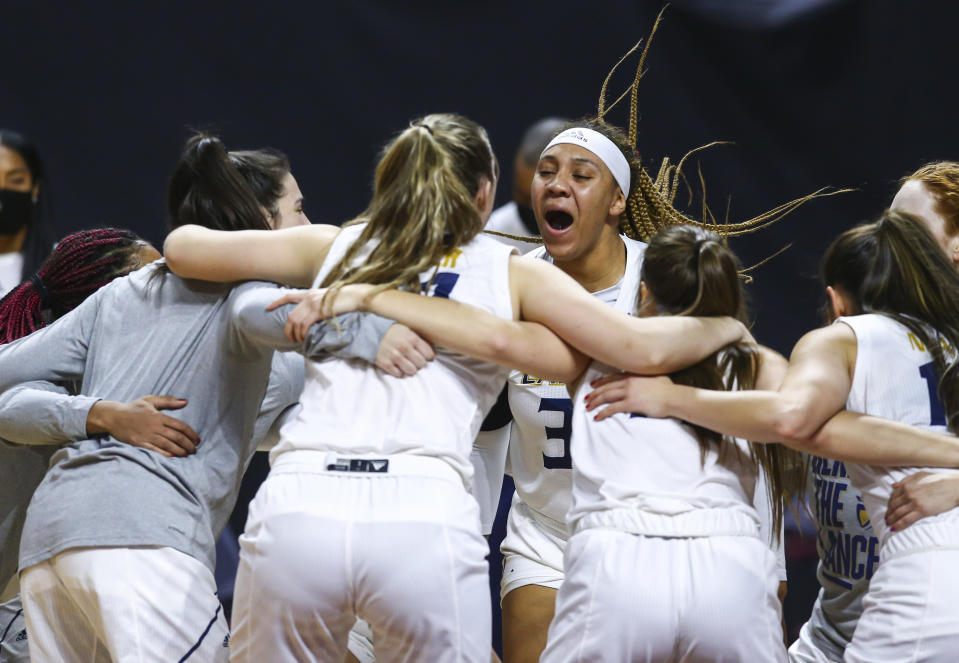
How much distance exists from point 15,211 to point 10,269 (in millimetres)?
300

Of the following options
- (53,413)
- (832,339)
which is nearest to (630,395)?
(832,339)

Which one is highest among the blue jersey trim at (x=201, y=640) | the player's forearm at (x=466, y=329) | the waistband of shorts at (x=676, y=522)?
the player's forearm at (x=466, y=329)

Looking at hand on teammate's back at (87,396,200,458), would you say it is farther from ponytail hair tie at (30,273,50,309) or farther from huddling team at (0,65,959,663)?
ponytail hair tie at (30,273,50,309)

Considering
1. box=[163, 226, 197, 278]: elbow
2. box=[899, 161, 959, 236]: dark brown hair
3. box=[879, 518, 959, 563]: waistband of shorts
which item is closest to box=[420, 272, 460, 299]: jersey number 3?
box=[163, 226, 197, 278]: elbow

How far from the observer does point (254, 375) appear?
9.44 feet

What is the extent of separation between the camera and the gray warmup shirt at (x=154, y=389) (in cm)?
261

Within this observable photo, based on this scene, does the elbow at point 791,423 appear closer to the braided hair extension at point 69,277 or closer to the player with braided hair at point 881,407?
the player with braided hair at point 881,407

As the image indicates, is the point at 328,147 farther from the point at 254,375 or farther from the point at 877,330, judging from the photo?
the point at 877,330

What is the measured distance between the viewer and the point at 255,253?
264 centimetres

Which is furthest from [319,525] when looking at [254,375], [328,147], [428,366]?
[328,147]

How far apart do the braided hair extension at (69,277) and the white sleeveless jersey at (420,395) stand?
1.10 metres

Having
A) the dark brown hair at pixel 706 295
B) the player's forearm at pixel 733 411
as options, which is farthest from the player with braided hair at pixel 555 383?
the player's forearm at pixel 733 411

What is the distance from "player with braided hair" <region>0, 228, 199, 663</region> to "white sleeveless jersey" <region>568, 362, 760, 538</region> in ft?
3.28

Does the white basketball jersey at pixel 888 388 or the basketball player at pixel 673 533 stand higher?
the white basketball jersey at pixel 888 388
